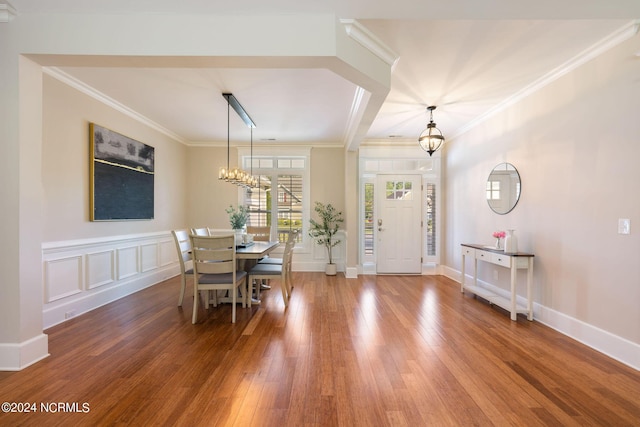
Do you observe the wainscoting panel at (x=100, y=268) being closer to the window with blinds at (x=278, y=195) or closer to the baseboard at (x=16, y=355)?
the baseboard at (x=16, y=355)

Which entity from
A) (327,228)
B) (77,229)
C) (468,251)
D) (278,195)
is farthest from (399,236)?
(77,229)

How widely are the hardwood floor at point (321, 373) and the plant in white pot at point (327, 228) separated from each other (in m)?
2.42

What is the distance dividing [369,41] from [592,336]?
131 inches

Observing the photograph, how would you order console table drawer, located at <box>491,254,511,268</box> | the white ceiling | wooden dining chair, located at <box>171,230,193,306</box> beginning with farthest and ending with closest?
1. wooden dining chair, located at <box>171,230,193,306</box>
2. console table drawer, located at <box>491,254,511,268</box>
3. the white ceiling

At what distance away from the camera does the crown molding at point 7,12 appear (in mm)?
2141

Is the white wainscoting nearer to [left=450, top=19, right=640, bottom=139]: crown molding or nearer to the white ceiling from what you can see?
the white ceiling

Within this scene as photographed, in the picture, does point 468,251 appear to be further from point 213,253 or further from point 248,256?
point 213,253

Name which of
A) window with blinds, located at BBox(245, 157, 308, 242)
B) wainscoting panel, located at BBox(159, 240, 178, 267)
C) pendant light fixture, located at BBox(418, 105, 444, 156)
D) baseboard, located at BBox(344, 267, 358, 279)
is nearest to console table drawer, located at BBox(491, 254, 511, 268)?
pendant light fixture, located at BBox(418, 105, 444, 156)

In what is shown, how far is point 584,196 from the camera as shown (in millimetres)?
2801

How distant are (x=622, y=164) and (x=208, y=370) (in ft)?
12.5

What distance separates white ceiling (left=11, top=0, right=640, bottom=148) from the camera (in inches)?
81.1

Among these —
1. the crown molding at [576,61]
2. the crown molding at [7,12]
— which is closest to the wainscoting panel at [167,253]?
the crown molding at [7,12]

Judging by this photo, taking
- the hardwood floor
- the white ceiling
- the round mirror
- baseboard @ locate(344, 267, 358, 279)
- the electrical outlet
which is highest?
the white ceiling

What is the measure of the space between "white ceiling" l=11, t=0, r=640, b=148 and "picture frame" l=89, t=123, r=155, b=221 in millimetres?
560
